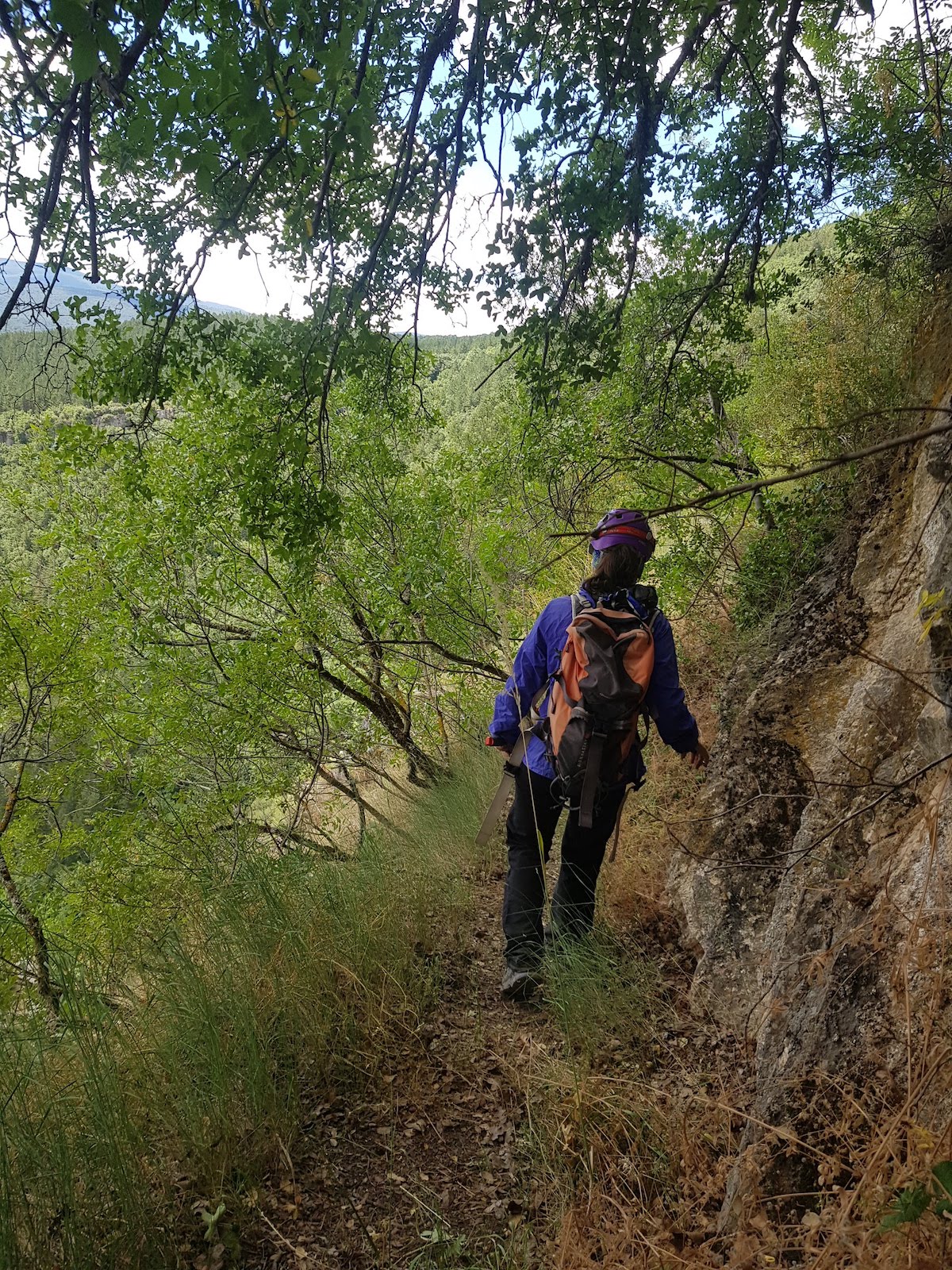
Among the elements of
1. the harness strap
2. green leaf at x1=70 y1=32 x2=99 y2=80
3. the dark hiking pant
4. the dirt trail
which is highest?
green leaf at x1=70 y1=32 x2=99 y2=80

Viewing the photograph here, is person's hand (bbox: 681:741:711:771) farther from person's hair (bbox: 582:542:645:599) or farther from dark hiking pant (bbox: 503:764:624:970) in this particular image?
person's hair (bbox: 582:542:645:599)

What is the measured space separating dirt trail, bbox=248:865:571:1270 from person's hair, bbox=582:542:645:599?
1.88 meters

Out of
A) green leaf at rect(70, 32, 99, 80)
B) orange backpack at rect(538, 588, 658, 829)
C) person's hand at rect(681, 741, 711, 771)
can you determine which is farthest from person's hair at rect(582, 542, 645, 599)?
green leaf at rect(70, 32, 99, 80)

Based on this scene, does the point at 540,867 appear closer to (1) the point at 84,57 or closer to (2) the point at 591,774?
(2) the point at 591,774

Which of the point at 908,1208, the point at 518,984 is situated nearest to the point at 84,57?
the point at 908,1208

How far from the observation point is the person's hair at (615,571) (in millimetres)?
2938

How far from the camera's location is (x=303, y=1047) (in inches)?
106

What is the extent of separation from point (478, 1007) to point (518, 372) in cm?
295

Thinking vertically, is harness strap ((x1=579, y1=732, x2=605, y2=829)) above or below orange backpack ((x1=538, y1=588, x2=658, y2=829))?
below

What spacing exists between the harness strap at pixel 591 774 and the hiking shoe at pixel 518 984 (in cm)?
88

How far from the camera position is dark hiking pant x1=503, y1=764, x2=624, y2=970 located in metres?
3.09

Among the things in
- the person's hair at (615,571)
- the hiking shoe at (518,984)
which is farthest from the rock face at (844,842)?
the person's hair at (615,571)

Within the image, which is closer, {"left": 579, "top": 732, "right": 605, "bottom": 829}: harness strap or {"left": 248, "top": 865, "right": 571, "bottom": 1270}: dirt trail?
{"left": 248, "top": 865, "right": 571, "bottom": 1270}: dirt trail

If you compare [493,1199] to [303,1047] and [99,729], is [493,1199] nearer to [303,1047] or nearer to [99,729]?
[303,1047]
